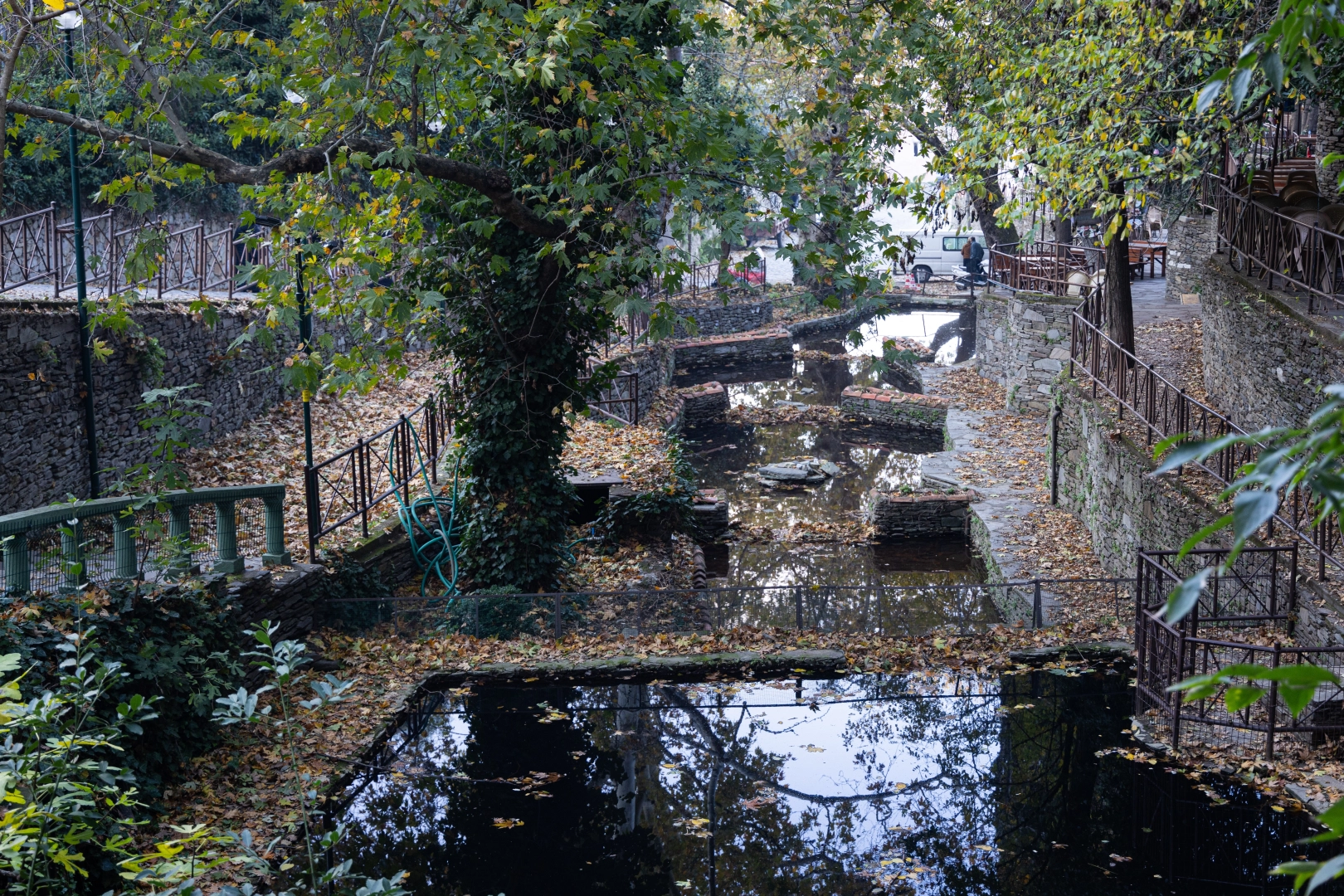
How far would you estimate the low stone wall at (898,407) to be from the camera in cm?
2253

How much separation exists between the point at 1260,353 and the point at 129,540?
470 inches

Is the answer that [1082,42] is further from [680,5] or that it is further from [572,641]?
[572,641]

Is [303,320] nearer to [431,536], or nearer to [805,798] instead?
[431,536]

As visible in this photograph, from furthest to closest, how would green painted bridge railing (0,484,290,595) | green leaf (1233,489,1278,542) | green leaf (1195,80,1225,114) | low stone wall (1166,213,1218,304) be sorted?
low stone wall (1166,213,1218,304) < green painted bridge railing (0,484,290,595) < green leaf (1195,80,1225,114) < green leaf (1233,489,1278,542)

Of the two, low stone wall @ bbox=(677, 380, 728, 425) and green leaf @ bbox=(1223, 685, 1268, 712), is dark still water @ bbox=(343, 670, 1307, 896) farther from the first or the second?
low stone wall @ bbox=(677, 380, 728, 425)

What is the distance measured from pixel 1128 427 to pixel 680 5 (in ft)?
25.3

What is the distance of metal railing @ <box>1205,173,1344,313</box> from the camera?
11969 mm

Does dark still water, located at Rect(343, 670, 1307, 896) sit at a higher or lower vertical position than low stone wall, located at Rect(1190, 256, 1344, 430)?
lower

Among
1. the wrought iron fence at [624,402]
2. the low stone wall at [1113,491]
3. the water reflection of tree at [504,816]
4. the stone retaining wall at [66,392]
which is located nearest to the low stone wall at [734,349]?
the wrought iron fence at [624,402]

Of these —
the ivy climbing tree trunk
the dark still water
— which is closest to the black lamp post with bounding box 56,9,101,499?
the ivy climbing tree trunk

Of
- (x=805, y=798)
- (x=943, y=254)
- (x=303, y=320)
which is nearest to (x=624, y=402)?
(x=303, y=320)

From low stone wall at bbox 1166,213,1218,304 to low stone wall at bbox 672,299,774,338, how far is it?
11383 mm

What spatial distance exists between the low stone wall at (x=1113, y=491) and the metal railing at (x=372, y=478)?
7.74 metres

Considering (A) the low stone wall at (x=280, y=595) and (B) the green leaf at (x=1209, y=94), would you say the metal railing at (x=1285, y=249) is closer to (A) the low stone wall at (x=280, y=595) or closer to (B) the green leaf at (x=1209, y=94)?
Result: (B) the green leaf at (x=1209, y=94)
